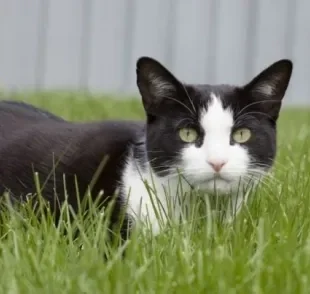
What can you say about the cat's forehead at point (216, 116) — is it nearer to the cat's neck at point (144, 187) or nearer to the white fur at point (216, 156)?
the white fur at point (216, 156)

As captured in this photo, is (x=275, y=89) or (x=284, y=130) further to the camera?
(x=284, y=130)

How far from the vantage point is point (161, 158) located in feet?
6.02

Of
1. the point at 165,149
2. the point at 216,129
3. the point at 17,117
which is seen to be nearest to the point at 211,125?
the point at 216,129

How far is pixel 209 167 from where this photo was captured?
1.72 meters

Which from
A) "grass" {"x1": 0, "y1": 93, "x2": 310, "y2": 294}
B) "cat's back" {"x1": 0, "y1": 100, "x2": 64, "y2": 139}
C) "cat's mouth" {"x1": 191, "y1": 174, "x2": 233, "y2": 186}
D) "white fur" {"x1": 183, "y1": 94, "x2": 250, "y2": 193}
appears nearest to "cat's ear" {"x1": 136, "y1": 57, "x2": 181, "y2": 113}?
"white fur" {"x1": 183, "y1": 94, "x2": 250, "y2": 193}

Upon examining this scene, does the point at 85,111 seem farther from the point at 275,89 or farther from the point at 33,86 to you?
the point at 275,89

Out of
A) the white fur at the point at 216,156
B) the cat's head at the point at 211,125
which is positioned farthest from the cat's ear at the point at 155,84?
the white fur at the point at 216,156

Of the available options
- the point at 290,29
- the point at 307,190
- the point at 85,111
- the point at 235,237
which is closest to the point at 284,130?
the point at 85,111

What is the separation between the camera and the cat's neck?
1.75 m

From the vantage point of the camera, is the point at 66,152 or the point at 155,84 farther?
the point at 66,152

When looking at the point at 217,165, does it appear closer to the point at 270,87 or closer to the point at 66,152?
the point at 270,87

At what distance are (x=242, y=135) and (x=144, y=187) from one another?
0.24m

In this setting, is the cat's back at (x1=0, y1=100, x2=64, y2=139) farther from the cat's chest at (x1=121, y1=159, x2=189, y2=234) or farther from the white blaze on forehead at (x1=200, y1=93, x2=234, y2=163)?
the white blaze on forehead at (x1=200, y1=93, x2=234, y2=163)

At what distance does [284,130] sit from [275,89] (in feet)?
6.04
